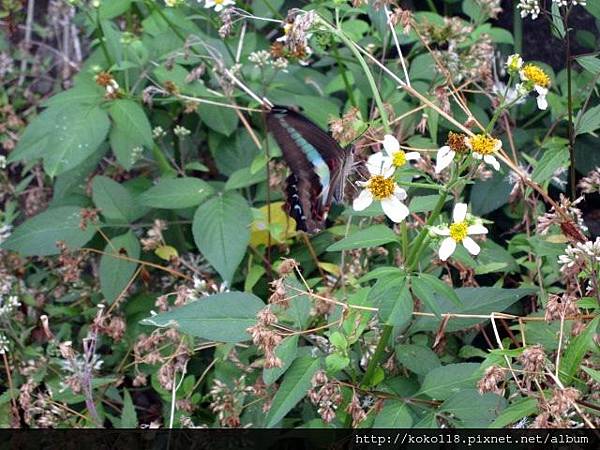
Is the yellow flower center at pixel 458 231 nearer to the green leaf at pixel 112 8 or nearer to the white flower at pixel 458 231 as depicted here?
the white flower at pixel 458 231

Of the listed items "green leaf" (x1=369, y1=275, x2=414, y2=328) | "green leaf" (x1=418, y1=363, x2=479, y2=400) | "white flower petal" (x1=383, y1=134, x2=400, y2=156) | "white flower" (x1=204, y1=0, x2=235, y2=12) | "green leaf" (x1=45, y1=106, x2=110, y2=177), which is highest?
"white flower petal" (x1=383, y1=134, x2=400, y2=156)

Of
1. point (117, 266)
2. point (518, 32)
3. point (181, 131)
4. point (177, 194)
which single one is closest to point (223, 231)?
point (177, 194)

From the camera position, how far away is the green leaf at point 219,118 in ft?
9.25

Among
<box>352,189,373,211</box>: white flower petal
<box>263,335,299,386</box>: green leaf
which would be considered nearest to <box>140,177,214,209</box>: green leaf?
<box>263,335,299,386</box>: green leaf

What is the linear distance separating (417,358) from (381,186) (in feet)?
1.57

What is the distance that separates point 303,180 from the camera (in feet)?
6.84

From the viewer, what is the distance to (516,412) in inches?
64.3

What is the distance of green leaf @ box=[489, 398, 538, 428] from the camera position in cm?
162

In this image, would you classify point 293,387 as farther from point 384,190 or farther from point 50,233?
point 50,233

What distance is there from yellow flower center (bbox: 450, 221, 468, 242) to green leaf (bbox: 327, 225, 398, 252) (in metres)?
0.14

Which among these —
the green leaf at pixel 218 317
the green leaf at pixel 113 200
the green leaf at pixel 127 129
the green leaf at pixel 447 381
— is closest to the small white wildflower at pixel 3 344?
the green leaf at pixel 113 200

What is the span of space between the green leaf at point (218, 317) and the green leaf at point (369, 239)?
0.76ft

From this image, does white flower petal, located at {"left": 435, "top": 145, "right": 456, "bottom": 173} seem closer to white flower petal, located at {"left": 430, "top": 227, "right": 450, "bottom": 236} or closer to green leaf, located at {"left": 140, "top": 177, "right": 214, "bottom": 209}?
white flower petal, located at {"left": 430, "top": 227, "right": 450, "bottom": 236}

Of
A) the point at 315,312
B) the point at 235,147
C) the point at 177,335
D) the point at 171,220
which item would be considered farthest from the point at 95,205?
the point at 315,312
